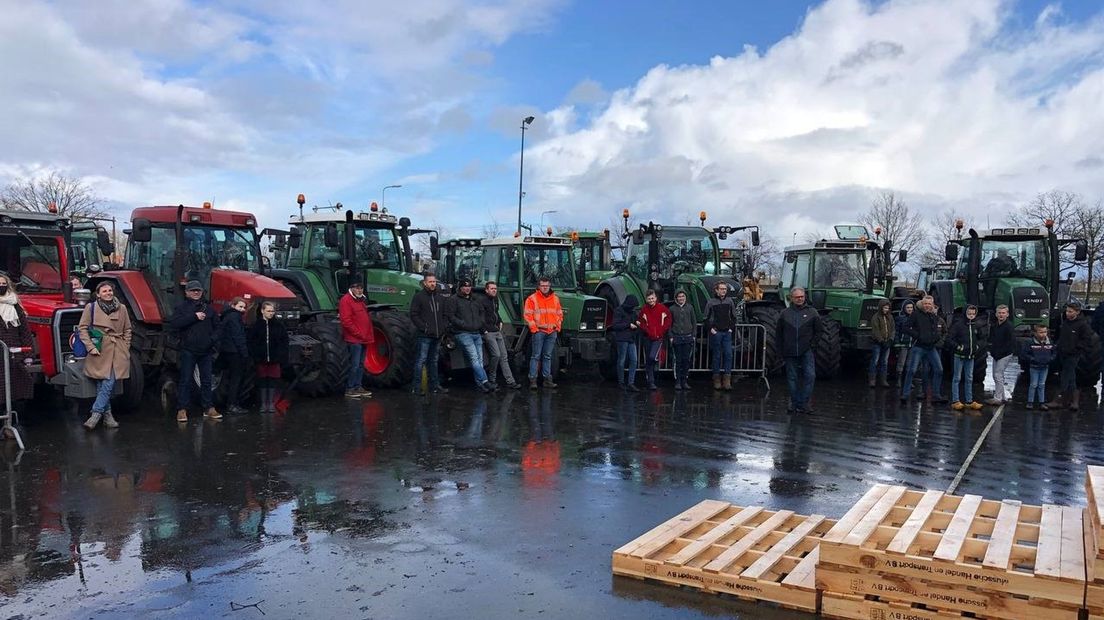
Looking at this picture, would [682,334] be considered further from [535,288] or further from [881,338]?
[881,338]

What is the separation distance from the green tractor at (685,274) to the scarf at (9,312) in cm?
850

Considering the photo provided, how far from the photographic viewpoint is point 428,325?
11.7 m

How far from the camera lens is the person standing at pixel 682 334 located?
512 inches

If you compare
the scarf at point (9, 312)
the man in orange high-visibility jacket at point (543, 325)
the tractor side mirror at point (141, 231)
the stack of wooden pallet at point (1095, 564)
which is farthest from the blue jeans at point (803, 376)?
the scarf at point (9, 312)

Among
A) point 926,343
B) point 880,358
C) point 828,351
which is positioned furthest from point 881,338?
point 926,343

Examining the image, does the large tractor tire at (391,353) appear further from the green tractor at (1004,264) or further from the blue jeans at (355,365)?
the green tractor at (1004,264)

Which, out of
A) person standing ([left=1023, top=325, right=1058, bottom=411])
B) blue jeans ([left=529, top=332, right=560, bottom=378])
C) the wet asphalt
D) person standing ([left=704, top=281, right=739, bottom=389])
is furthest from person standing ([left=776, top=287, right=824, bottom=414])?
blue jeans ([left=529, top=332, right=560, bottom=378])

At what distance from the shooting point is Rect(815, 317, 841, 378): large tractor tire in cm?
1406

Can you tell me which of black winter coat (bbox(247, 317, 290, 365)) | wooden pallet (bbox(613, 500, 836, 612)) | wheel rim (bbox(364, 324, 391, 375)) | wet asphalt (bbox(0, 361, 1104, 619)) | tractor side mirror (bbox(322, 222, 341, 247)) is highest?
tractor side mirror (bbox(322, 222, 341, 247))

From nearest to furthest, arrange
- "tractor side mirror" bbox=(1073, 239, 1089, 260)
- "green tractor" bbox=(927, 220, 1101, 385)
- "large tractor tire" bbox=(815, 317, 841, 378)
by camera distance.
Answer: "tractor side mirror" bbox=(1073, 239, 1089, 260), "large tractor tire" bbox=(815, 317, 841, 378), "green tractor" bbox=(927, 220, 1101, 385)

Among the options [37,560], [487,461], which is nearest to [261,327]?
[487,461]

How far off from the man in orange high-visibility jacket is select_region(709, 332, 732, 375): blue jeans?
2.44 m

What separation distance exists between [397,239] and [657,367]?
179 inches

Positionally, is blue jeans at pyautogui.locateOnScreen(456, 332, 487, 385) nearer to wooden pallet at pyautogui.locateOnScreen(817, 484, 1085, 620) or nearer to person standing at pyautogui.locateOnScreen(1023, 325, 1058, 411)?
person standing at pyautogui.locateOnScreen(1023, 325, 1058, 411)
